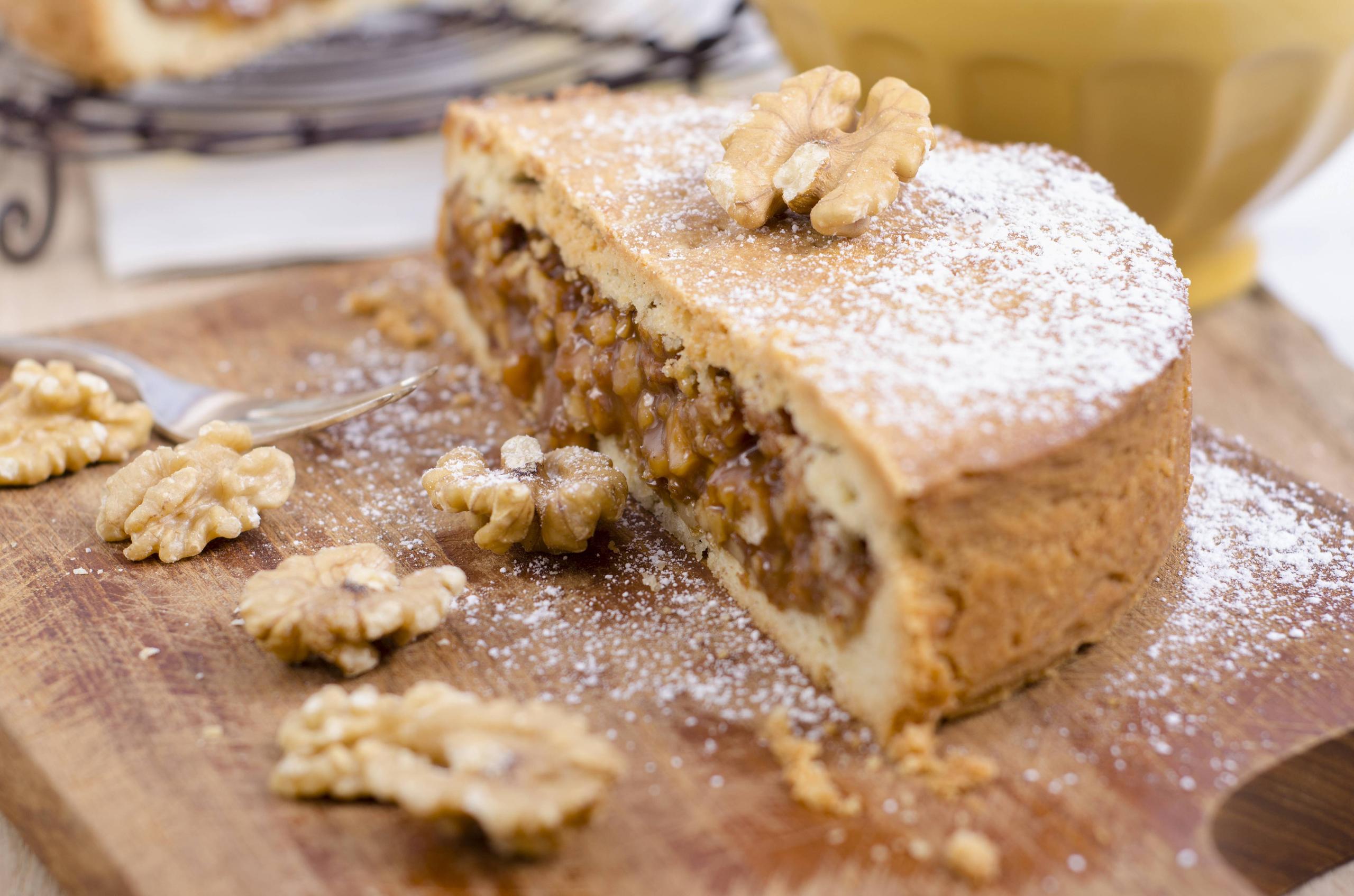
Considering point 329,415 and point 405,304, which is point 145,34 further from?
point 329,415

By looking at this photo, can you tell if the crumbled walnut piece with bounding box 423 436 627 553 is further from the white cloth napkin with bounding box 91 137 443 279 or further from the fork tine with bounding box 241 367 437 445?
the white cloth napkin with bounding box 91 137 443 279

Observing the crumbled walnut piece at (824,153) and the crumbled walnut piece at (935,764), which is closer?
the crumbled walnut piece at (935,764)

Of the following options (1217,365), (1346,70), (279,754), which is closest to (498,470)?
(279,754)

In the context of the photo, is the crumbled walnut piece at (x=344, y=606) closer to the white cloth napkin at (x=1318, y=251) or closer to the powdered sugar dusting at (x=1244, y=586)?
the powdered sugar dusting at (x=1244, y=586)

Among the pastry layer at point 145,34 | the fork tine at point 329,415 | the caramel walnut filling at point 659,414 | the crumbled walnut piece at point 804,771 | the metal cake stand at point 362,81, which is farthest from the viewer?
the pastry layer at point 145,34

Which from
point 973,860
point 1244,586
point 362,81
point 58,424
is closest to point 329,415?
point 58,424

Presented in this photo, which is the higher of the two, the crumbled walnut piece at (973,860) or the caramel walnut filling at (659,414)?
the caramel walnut filling at (659,414)

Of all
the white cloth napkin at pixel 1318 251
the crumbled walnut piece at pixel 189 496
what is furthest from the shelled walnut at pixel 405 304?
the white cloth napkin at pixel 1318 251
